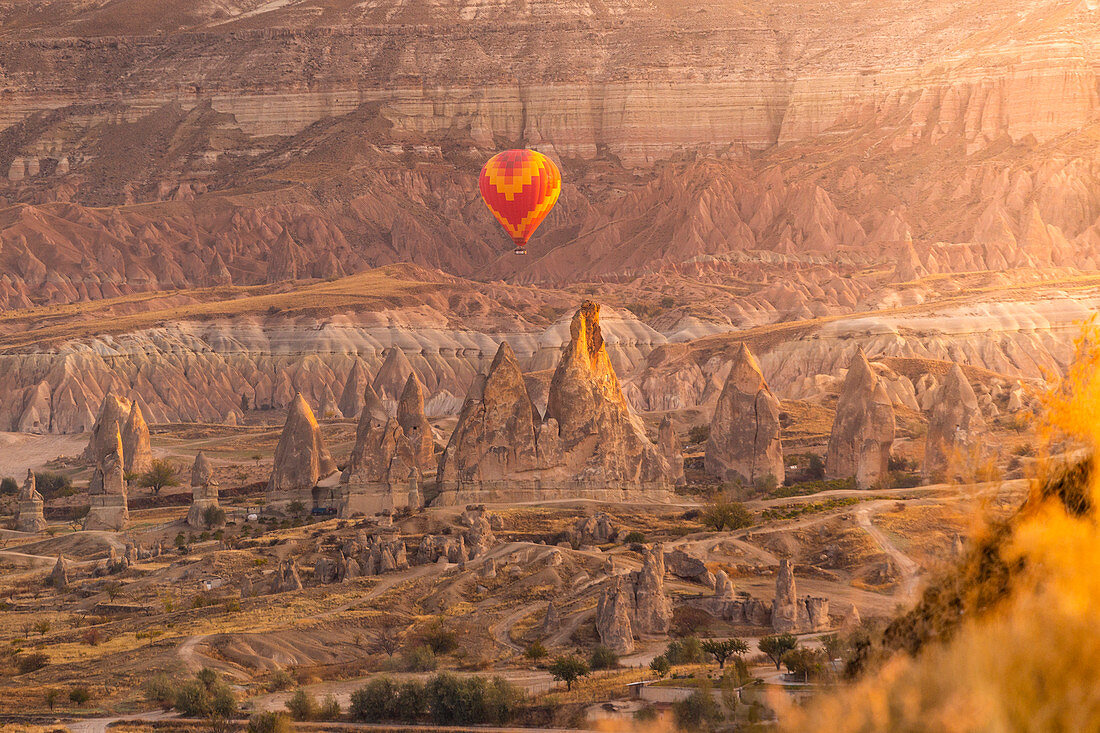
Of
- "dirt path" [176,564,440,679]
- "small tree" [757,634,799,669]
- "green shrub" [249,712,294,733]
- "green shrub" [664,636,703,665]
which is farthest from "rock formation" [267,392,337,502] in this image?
"green shrub" [249,712,294,733]

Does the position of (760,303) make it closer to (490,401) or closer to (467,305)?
(467,305)

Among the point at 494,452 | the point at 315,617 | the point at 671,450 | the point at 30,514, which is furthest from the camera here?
the point at 30,514

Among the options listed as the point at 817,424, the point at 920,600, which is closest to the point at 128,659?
the point at 920,600

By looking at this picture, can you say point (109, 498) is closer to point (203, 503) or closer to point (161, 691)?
point (203, 503)

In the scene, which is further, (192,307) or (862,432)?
(192,307)

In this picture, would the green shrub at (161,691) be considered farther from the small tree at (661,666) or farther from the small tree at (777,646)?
the small tree at (777,646)

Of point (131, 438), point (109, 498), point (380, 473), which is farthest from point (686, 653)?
point (131, 438)

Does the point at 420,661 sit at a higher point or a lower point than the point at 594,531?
lower

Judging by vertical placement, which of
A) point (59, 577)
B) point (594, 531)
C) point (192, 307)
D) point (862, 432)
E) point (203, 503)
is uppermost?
point (192, 307)
